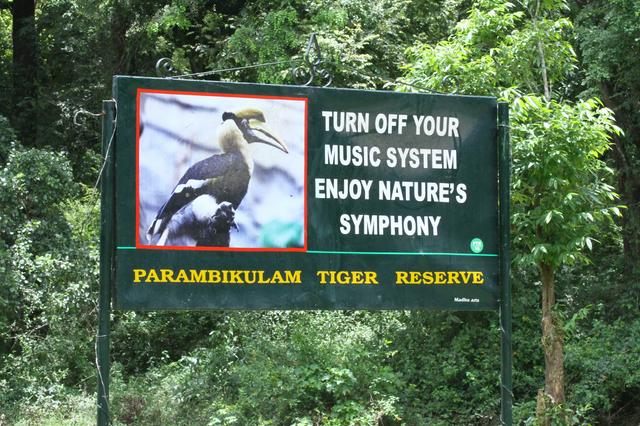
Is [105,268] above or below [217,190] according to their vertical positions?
below

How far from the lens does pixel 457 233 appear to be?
6.94 metres

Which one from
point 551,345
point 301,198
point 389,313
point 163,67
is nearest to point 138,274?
point 301,198

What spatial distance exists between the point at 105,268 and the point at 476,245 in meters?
2.92

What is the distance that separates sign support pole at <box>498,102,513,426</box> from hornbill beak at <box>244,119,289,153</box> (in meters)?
1.82

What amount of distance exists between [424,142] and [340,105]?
752mm

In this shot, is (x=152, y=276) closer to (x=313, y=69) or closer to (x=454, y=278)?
(x=313, y=69)

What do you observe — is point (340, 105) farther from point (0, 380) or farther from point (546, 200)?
point (0, 380)

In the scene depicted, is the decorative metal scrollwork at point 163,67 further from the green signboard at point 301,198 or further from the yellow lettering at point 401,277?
the yellow lettering at point 401,277

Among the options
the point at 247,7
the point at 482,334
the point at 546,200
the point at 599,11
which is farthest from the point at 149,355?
the point at 599,11

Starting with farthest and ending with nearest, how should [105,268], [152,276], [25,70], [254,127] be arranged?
[25,70] → [254,127] → [152,276] → [105,268]

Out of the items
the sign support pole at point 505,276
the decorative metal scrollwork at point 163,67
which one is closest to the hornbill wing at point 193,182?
the decorative metal scrollwork at point 163,67

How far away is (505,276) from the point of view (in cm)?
700

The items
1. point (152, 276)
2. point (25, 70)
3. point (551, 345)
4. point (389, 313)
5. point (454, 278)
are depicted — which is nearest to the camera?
point (152, 276)

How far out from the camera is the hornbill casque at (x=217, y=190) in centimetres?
637
